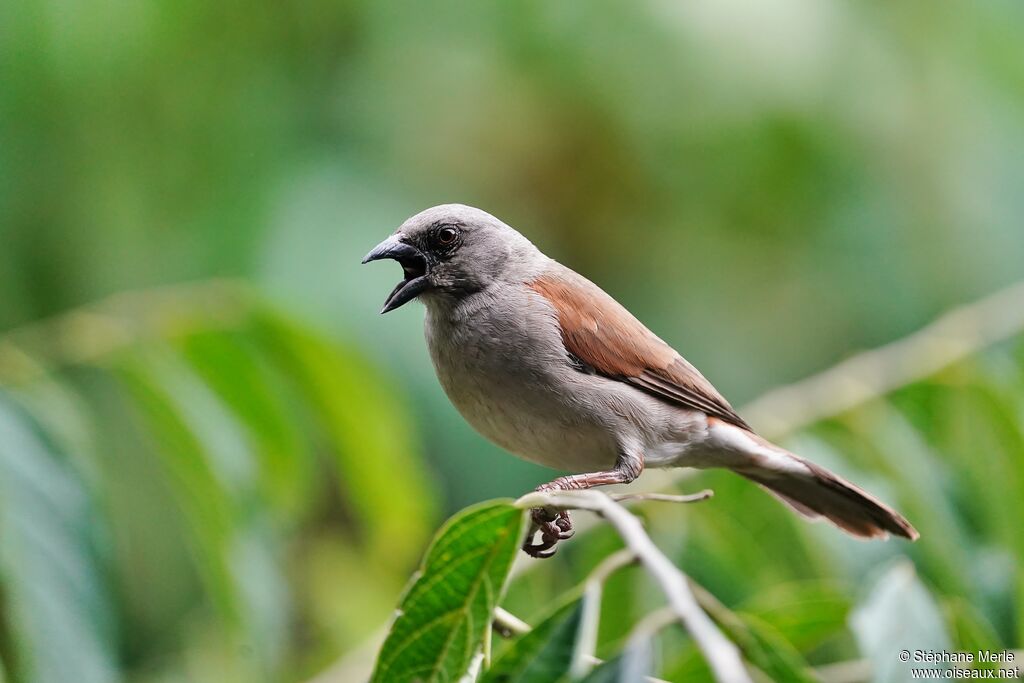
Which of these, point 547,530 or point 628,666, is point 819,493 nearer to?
A: point 547,530

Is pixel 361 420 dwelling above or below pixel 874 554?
above

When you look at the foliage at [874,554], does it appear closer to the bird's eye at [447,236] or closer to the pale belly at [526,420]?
the pale belly at [526,420]

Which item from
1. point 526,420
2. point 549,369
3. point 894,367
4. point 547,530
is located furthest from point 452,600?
point 894,367

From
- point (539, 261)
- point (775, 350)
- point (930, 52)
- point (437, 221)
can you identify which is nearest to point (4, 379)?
point (437, 221)

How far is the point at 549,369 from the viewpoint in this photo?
9.01ft

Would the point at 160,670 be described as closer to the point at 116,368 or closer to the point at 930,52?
the point at 116,368

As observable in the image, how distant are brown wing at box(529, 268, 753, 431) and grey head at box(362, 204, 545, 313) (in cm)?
12

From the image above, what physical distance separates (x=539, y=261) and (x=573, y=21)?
3546mm

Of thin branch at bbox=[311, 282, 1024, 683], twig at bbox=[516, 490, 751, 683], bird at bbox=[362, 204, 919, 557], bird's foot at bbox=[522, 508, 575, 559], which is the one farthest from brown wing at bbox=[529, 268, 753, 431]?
twig at bbox=[516, 490, 751, 683]

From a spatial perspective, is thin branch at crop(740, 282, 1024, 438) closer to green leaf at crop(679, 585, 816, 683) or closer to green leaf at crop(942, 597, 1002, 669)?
green leaf at crop(942, 597, 1002, 669)

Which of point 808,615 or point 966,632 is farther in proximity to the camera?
point 808,615

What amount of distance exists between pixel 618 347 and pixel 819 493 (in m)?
0.85

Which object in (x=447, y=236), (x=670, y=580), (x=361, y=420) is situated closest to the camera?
(x=670, y=580)

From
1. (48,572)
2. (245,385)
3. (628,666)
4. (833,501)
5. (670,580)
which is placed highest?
(245,385)
